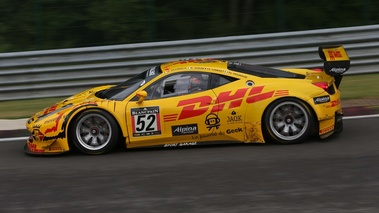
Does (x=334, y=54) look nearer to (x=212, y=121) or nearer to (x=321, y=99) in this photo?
(x=321, y=99)

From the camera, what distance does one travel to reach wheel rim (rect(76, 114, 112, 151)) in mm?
7758

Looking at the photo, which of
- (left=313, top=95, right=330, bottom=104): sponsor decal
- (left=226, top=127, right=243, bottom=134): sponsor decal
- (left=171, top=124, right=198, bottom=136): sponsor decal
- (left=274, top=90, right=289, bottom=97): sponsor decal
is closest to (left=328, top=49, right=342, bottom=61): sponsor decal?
(left=313, top=95, right=330, bottom=104): sponsor decal

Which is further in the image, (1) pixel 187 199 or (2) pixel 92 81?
(2) pixel 92 81

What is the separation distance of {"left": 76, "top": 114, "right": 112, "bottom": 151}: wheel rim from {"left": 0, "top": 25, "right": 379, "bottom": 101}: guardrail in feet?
13.9

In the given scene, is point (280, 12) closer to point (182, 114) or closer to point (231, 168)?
point (182, 114)

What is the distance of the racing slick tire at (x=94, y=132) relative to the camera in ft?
25.3

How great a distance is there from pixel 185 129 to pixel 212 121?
0.37m

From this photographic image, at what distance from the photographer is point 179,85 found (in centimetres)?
785

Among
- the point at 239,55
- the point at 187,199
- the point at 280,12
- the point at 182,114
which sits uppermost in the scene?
the point at 280,12

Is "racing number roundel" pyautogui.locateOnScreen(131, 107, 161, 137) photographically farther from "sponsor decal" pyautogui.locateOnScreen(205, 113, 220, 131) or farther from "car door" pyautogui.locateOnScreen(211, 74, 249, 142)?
"car door" pyautogui.locateOnScreen(211, 74, 249, 142)

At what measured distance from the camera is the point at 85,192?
20.3 ft

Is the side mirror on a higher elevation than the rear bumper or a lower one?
higher

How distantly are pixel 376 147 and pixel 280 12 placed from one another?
6.44 meters

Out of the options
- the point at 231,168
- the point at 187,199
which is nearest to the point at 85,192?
the point at 187,199
